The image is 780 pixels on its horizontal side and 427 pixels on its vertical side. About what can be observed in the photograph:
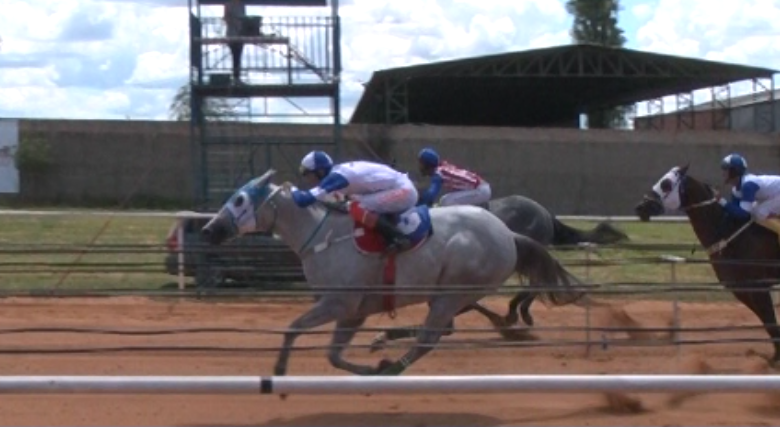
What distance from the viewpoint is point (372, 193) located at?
9711mm

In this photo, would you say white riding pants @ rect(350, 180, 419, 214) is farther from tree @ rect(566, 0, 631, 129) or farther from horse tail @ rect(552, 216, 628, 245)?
tree @ rect(566, 0, 631, 129)

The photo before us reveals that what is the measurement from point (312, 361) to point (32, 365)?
6.87ft

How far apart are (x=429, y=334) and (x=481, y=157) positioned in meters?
24.9

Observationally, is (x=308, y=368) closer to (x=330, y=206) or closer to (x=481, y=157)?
(x=330, y=206)

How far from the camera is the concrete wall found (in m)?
32.6

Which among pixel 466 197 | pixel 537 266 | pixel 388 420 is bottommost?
pixel 388 420

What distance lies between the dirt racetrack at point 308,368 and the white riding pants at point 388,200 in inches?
49.0

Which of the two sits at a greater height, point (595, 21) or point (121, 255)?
point (595, 21)

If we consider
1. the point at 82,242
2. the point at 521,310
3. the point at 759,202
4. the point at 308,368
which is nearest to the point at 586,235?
the point at 521,310

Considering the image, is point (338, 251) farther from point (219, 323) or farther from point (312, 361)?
point (219, 323)

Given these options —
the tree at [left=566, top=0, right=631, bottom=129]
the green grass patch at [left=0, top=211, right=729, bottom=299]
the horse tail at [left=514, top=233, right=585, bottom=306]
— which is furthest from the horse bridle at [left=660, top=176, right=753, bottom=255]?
the tree at [left=566, top=0, right=631, bottom=129]

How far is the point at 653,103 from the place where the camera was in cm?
4600

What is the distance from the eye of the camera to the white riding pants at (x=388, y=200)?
963 centimetres

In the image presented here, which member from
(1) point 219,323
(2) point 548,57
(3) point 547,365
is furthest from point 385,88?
(3) point 547,365
